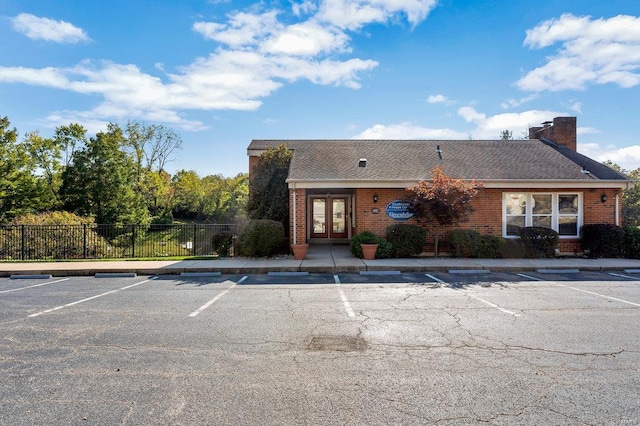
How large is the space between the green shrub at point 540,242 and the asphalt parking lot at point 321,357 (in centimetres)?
476

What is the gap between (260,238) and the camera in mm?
12648

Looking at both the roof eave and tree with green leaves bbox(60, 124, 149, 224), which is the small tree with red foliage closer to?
the roof eave

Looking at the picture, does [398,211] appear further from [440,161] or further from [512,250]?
[512,250]

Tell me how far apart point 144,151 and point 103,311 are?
38.2 m

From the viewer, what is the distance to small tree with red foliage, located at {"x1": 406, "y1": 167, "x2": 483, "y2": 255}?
12180 mm

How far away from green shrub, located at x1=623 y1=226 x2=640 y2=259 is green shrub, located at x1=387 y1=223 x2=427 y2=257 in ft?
22.4

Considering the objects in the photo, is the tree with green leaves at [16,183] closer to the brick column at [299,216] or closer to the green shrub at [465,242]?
the brick column at [299,216]

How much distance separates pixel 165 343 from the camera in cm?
493

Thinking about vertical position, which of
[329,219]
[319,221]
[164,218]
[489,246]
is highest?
[329,219]

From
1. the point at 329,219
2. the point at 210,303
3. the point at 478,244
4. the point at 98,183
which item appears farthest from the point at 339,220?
the point at 98,183

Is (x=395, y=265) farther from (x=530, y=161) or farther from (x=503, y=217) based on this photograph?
(x=530, y=161)

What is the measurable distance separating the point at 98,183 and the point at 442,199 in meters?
25.6

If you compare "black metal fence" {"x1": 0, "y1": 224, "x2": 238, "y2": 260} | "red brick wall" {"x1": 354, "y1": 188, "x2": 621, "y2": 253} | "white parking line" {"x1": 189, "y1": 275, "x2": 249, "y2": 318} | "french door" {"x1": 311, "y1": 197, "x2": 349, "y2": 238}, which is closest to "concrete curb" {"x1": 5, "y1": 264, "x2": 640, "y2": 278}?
"white parking line" {"x1": 189, "y1": 275, "x2": 249, "y2": 318}

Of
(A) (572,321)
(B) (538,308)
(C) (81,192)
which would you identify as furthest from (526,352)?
(C) (81,192)
